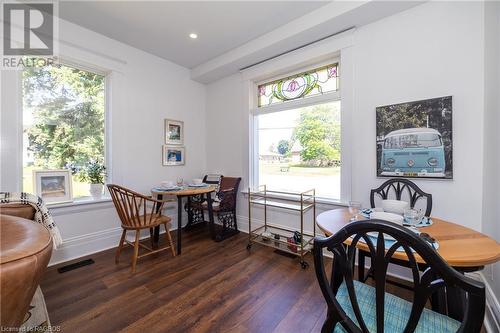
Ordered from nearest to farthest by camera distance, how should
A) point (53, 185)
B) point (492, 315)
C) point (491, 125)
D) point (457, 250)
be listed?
point (457, 250) → point (492, 315) → point (491, 125) → point (53, 185)

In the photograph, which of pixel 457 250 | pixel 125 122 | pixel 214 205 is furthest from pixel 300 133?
pixel 125 122

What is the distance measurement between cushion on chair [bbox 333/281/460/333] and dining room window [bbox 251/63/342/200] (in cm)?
162

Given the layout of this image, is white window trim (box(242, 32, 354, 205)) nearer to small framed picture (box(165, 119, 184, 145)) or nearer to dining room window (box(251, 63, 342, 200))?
dining room window (box(251, 63, 342, 200))

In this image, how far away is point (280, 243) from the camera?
265cm

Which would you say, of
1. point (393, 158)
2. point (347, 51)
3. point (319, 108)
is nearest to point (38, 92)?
point (319, 108)

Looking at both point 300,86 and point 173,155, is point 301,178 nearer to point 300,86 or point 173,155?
point 300,86

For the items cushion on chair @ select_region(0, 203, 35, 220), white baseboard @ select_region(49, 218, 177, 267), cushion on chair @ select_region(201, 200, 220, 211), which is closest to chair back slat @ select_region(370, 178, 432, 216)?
cushion on chair @ select_region(201, 200, 220, 211)

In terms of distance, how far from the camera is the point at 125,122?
9.49 ft

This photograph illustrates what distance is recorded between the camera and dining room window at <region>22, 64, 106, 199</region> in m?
2.31

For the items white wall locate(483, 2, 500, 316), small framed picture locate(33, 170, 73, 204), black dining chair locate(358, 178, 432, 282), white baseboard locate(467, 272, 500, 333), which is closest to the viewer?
white baseboard locate(467, 272, 500, 333)

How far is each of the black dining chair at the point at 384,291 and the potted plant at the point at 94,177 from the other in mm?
2815

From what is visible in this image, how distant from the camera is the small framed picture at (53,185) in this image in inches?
89.4

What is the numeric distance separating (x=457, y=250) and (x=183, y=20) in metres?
3.08

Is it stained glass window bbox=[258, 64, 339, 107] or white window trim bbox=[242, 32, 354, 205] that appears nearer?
white window trim bbox=[242, 32, 354, 205]
